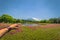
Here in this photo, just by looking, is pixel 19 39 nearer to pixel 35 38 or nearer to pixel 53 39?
pixel 35 38

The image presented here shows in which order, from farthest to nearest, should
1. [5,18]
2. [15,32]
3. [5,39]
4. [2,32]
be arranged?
A: 1. [5,18]
2. [15,32]
3. [5,39]
4. [2,32]

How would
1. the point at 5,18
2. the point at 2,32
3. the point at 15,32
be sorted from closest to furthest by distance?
the point at 2,32, the point at 15,32, the point at 5,18

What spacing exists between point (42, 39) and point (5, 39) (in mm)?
3841

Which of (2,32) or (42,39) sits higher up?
(2,32)

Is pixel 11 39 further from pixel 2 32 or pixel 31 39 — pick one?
pixel 2 32

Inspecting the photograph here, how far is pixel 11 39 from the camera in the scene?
15.2 meters

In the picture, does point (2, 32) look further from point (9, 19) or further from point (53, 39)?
point (9, 19)

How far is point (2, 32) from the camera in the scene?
1.10 metres

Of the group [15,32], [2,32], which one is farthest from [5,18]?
[2,32]

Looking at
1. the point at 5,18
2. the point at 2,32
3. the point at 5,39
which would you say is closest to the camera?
A: the point at 2,32

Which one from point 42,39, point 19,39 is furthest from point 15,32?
point 42,39

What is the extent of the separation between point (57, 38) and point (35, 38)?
2334 mm

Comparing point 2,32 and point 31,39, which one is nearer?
point 2,32

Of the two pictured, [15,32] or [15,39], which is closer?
[15,39]
